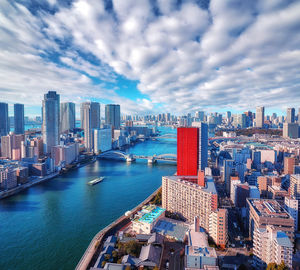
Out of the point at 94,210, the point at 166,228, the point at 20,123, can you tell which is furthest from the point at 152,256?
the point at 20,123

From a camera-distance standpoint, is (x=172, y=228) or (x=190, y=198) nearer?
(x=172, y=228)

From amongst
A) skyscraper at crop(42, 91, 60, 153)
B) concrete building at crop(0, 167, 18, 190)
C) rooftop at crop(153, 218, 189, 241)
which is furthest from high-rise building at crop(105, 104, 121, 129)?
rooftop at crop(153, 218, 189, 241)

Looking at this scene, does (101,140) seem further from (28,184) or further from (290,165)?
(290,165)

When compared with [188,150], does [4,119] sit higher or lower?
higher

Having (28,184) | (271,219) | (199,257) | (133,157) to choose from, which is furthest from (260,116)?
(199,257)

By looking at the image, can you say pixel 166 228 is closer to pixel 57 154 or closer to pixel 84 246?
pixel 84 246

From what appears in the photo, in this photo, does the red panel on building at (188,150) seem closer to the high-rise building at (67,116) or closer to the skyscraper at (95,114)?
the skyscraper at (95,114)
